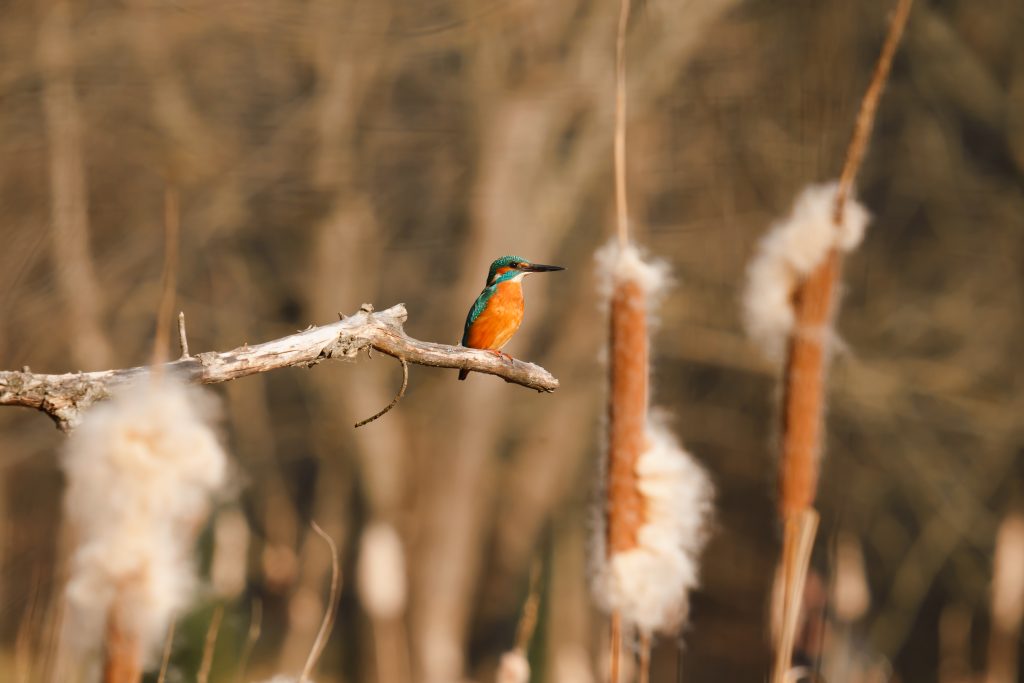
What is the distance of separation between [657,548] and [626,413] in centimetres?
31

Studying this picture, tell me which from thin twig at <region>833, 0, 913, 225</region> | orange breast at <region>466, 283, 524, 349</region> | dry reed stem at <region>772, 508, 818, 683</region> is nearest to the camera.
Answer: thin twig at <region>833, 0, 913, 225</region>

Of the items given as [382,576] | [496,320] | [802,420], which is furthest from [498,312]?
[382,576]

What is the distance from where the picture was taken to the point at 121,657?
1.06 meters

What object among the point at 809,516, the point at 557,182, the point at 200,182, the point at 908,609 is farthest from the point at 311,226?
the point at 809,516

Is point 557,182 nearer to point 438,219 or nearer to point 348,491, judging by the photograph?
point 438,219

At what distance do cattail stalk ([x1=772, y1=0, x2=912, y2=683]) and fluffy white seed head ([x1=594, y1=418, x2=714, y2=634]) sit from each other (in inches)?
7.4

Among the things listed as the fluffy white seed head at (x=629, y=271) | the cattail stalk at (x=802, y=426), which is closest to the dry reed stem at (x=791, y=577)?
the cattail stalk at (x=802, y=426)

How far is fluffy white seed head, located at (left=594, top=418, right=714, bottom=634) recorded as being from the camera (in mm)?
1836

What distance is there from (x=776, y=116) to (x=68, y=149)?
5238mm

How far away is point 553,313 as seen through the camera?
360 inches

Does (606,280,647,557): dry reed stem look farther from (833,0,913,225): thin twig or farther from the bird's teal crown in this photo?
the bird's teal crown

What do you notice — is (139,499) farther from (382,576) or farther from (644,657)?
(382,576)

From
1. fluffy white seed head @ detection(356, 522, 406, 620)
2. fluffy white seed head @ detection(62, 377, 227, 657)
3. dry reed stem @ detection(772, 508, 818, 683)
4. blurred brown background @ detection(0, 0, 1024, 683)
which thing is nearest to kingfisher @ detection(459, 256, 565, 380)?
dry reed stem @ detection(772, 508, 818, 683)

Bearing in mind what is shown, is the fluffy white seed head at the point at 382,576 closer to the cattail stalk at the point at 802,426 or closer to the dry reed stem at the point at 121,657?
the cattail stalk at the point at 802,426
